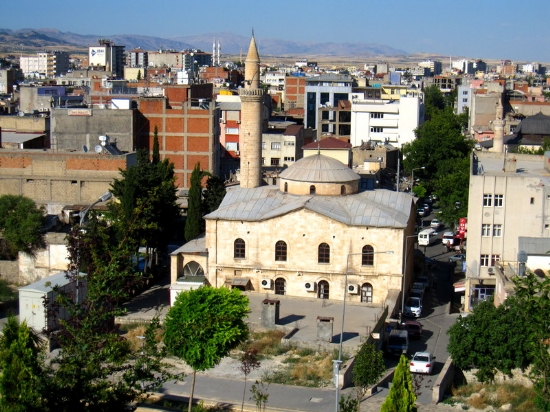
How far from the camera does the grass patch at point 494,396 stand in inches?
1051

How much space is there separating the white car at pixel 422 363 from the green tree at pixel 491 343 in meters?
1.36

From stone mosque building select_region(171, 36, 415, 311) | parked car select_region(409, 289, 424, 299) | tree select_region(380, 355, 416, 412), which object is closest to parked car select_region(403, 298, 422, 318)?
stone mosque building select_region(171, 36, 415, 311)

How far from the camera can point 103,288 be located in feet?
65.6

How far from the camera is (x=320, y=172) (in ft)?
134

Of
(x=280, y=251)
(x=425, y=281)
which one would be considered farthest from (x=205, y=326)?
(x=425, y=281)

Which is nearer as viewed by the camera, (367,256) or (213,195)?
(367,256)

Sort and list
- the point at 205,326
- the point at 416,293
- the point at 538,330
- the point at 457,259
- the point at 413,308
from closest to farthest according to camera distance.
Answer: the point at 205,326 → the point at 538,330 → the point at 413,308 → the point at 416,293 → the point at 457,259

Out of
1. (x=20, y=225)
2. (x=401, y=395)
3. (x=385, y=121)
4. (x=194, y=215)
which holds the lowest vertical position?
(x=401, y=395)

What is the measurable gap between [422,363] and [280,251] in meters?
10.7

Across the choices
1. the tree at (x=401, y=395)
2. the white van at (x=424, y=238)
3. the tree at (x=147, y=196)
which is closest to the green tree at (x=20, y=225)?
the tree at (x=147, y=196)

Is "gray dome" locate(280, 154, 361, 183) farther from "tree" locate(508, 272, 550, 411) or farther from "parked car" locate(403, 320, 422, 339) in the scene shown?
"tree" locate(508, 272, 550, 411)

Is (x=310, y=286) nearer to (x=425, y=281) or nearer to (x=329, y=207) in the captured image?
(x=329, y=207)

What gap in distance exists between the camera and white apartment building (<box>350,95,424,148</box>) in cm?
8638

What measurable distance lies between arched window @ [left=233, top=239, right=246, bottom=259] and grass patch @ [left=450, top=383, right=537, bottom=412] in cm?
1382
